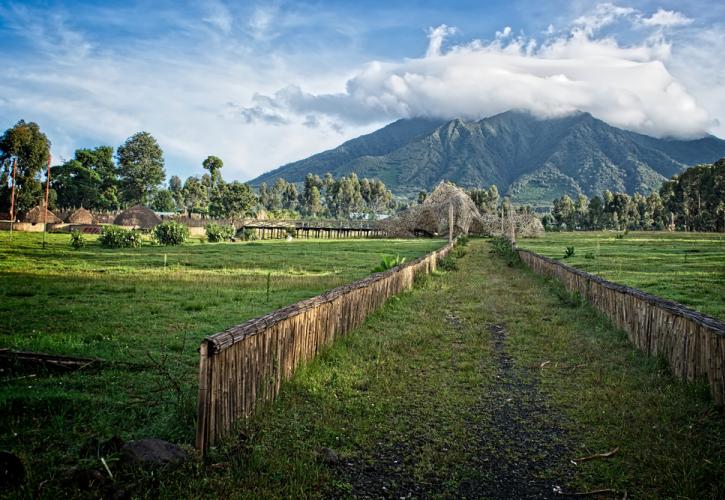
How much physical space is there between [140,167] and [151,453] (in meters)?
106

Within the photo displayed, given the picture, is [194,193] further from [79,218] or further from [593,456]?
[593,456]

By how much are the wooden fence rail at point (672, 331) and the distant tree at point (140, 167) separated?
4021 inches

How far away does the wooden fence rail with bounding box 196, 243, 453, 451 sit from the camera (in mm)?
4238

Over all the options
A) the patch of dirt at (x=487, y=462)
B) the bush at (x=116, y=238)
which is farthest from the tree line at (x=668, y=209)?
the patch of dirt at (x=487, y=462)

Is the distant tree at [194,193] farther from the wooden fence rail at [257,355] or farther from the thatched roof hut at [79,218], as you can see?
the wooden fence rail at [257,355]

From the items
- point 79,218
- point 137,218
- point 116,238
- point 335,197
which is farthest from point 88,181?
point 116,238

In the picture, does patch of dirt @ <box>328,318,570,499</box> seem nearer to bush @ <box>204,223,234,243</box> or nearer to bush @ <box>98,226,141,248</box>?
bush @ <box>98,226,141,248</box>

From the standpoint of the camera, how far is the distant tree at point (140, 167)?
9856 cm

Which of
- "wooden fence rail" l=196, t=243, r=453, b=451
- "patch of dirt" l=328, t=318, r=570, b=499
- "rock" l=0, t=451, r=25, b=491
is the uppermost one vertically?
"wooden fence rail" l=196, t=243, r=453, b=451

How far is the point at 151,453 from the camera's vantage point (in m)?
3.94

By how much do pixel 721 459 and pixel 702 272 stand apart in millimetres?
Result: 15309

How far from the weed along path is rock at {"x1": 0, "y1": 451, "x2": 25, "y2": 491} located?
1066 mm

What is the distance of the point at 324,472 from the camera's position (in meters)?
4.16

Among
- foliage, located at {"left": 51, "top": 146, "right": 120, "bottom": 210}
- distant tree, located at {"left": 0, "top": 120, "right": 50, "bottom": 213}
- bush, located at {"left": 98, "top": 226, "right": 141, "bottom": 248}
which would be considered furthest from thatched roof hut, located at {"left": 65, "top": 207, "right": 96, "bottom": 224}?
bush, located at {"left": 98, "top": 226, "right": 141, "bottom": 248}
